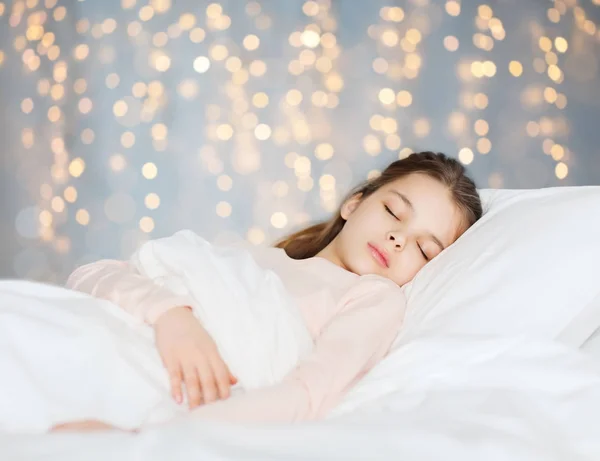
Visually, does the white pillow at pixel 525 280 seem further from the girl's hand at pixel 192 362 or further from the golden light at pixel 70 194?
the golden light at pixel 70 194

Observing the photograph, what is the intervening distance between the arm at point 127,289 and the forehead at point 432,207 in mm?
439

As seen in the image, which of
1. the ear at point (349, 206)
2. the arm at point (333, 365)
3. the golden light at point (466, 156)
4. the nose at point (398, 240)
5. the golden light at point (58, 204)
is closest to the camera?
the arm at point (333, 365)

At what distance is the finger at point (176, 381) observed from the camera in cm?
80

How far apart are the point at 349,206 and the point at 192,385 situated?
0.62 metres

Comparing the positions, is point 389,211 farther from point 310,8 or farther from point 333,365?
point 310,8

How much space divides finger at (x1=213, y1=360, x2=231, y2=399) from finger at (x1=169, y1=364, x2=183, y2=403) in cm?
4

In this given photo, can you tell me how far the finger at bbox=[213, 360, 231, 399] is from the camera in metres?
0.82

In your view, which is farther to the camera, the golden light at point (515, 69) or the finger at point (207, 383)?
the golden light at point (515, 69)

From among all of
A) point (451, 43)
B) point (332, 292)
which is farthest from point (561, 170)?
point (332, 292)

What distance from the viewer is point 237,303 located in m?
0.93

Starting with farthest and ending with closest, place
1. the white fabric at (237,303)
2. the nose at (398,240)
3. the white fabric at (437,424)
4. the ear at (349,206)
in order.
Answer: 1. the ear at (349,206)
2. the nose at (398,240)
3. the white fabric at (237,303)
4. the white fabric at (437,424)

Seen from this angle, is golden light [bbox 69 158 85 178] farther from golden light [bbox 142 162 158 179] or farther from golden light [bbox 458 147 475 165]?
golden light [bbox 458 147 475 165]

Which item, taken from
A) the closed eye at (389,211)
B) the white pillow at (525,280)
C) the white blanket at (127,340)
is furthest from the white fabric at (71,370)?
the closed eye at (389,211)

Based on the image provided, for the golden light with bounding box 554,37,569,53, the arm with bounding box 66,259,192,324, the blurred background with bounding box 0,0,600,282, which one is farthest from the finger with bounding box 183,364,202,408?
the golden light with bounding box 554,37,569,53
